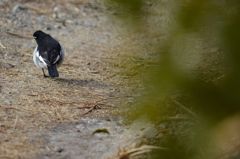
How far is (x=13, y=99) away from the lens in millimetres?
8602

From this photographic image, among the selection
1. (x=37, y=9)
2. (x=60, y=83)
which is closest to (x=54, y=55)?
(x=60, y=83)

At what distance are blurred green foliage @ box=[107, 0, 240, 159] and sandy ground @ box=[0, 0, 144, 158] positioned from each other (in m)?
1.46

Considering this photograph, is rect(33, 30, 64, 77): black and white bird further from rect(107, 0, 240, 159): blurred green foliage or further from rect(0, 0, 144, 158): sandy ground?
rect(107, 0, 240, 159): blurred green foliage

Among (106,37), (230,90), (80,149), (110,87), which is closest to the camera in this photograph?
(230,90)

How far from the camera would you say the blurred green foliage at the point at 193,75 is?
10.7 ft

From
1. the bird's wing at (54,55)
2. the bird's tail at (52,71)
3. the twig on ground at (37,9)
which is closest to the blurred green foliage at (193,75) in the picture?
the bird's tail at (52,71)

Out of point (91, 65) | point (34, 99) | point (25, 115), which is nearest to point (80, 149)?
point (25, 115)

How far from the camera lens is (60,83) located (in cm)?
952

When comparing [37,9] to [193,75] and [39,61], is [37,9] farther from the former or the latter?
[193,75]

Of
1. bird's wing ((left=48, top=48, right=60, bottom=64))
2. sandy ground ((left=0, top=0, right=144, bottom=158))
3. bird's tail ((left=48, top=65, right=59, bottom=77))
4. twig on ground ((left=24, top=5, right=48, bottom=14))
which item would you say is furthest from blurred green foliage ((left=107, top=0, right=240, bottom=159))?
twig on ground ((left=24, top=5, right=48, bottom=14))

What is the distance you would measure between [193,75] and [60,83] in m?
6.16

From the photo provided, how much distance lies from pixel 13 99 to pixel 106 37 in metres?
3.85

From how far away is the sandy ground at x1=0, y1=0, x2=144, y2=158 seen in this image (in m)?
7.28

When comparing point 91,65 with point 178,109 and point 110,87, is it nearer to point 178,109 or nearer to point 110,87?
point 110,87
